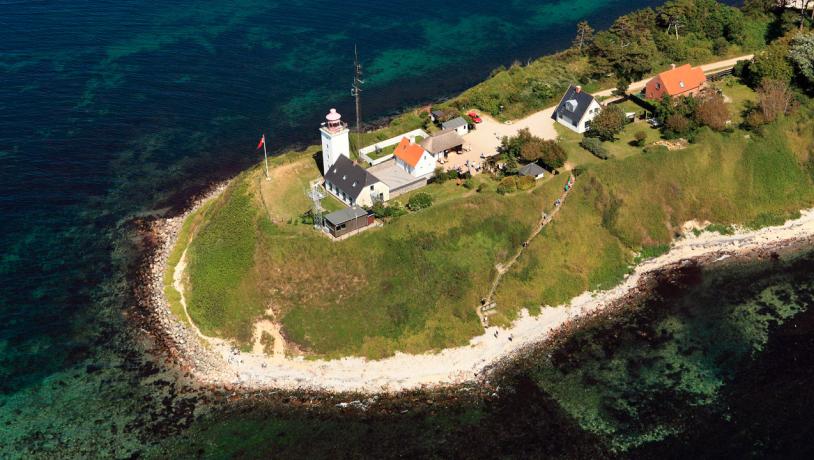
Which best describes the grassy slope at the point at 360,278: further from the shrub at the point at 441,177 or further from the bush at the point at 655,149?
the bush at the point at 655,149

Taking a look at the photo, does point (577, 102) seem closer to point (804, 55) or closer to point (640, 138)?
point (640, 138)

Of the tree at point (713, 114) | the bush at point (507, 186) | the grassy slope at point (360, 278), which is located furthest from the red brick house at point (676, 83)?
the grassy slope at point (360, 278)

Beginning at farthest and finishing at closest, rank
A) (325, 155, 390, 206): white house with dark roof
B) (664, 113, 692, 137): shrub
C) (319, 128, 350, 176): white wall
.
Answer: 1. (664, 113, 692, 137): shrub
2. (319, 128, 350, 176): white wall
3. (325, 155, 390, 206): white house with dark roof

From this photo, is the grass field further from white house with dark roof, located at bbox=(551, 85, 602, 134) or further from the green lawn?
white house with dark roof, located at bbox=(551, 85, 602, 134)

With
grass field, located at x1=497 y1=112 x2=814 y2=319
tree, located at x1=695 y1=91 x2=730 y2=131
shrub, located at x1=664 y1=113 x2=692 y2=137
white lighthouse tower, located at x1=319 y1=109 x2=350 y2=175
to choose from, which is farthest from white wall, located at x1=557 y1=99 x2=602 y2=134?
white lighthouse tower, located at x1=319 y1=109 x2=350 y2=175

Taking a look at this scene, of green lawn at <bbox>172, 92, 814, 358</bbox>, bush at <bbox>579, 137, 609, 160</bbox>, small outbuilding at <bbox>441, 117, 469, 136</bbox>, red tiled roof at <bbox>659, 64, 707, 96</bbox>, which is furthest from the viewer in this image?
red tiled roof at <bbox>659, 64, 707, 96</bbox>

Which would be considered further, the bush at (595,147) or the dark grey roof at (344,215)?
the bush at (595,147)

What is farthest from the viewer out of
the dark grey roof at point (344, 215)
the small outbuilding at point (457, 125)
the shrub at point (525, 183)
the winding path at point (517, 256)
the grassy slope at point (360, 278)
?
the small outbuilding at point (457, 125)

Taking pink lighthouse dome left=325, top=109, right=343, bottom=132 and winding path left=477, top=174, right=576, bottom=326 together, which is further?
pink lighthouse dome left=325, top=109, right=343, bottom=132
